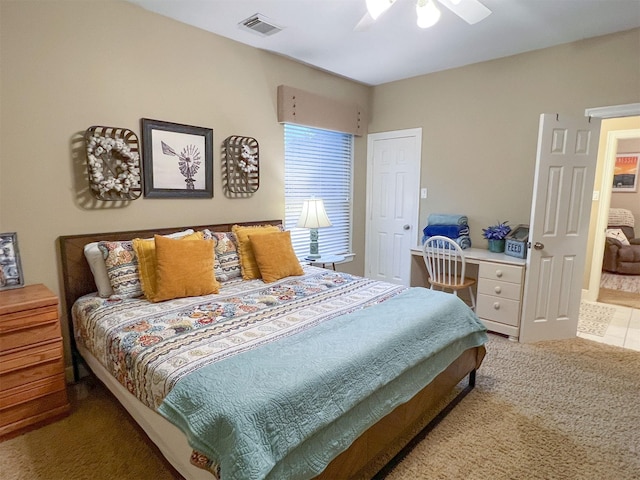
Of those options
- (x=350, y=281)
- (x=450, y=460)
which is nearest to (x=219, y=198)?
(x=350, y=281)

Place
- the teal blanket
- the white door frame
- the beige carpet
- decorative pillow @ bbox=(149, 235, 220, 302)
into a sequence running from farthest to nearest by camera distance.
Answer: the white door frame, decorative pillow @ bbox=(149, 235, 220, 302), the beige carpet, the teal blanket

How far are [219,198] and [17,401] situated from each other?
1.93 metres

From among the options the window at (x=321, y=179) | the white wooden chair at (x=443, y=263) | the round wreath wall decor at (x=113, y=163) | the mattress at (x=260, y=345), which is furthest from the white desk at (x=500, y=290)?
the round wreath wall decor at (x=113, y=163)

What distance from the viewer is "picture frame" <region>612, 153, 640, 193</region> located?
20.9ft

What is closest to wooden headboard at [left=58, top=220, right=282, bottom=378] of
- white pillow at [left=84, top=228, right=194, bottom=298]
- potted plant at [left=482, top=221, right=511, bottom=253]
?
white pillow at [left=84, top=228, right=194, bottom=298]

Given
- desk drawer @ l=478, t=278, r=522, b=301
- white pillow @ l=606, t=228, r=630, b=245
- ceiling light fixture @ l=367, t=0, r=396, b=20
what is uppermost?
ceiling light fixture @ l=367, t=0, r=396, b=20

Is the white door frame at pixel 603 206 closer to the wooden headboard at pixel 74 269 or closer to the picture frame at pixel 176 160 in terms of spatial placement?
the picture frame at pixel 176 160

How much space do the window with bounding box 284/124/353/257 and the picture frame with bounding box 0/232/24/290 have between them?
7.48ft

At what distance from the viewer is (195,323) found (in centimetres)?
191

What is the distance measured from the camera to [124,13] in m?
2.52

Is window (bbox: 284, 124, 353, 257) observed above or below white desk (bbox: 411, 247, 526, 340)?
above

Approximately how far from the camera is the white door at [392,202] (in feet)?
14.2

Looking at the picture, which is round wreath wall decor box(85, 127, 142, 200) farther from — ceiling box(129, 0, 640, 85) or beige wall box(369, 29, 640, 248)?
beige wall box(369, 29, 640, 248)

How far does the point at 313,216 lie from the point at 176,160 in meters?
1.35
